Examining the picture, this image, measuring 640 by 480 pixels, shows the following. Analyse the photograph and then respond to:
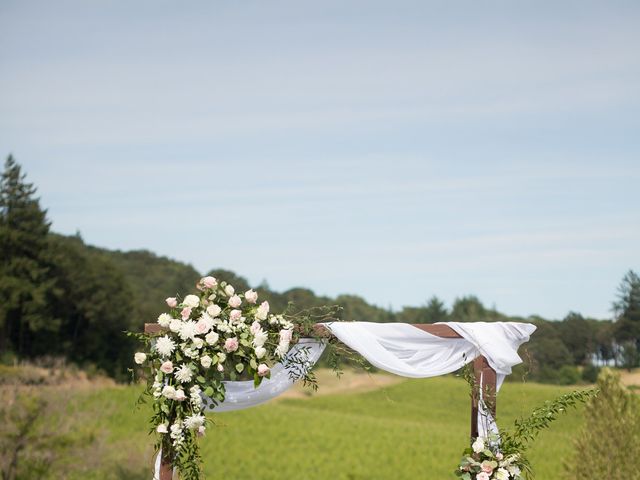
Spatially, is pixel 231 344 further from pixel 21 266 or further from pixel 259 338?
pixel 21 266

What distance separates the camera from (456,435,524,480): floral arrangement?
653 centimetres

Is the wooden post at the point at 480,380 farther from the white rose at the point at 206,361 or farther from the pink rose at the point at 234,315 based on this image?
the white rose at the point at 206,361

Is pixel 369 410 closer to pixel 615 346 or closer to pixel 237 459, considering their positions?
pixel 615 346

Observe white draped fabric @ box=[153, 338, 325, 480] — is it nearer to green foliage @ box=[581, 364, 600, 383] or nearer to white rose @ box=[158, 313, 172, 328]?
white rose @ box=[158, 313, 172, 328]

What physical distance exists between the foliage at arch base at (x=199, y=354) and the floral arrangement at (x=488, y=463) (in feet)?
4.35

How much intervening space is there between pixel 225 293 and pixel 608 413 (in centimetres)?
523

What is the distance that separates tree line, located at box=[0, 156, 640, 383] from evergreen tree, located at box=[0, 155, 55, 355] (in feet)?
0.12

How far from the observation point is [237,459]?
21172 mm

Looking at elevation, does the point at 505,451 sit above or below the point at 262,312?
below

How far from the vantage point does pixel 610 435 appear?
31.1 feet

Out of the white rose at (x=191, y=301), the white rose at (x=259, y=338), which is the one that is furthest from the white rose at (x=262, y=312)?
the white rose at (x=191, y=301)

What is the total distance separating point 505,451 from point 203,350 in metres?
2.59

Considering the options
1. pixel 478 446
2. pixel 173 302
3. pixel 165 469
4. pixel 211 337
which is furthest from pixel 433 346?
pixel 165 469

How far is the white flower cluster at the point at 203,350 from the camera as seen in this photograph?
6344 millimetres
